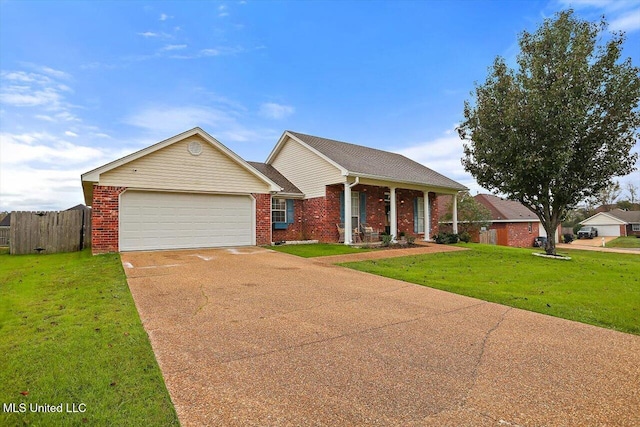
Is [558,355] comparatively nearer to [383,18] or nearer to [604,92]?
[604,92]

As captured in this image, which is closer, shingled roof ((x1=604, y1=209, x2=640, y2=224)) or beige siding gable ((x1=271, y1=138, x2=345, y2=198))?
beige siding gable ((x1=271, y1=138, x2=345, y2=198))

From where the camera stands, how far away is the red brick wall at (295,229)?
16.5 meters

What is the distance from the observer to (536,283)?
333 inches

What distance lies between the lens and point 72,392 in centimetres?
275

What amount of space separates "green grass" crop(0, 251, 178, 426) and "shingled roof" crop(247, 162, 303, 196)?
11551mm

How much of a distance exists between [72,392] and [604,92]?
17.0 metres

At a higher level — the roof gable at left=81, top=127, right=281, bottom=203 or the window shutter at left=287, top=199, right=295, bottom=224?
the roof gable at left=81, top=127, right=281, bottom=203

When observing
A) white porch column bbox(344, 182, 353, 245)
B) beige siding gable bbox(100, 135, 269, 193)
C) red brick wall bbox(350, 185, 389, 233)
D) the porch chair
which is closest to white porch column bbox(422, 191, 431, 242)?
red brick wall bbox(350, 185, 389, 233)

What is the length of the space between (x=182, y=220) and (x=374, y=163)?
10158 mm

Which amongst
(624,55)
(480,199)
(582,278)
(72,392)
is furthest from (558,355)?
(480,199)

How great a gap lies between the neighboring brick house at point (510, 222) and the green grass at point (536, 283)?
17.5 meters

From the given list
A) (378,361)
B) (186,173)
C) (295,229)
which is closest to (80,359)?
(378,361)

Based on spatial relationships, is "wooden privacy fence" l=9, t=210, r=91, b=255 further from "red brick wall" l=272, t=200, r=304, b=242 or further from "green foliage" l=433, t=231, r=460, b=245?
"green foliage" l=433, t=231, r=460, b=245

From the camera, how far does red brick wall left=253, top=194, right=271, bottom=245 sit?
49.4ft
